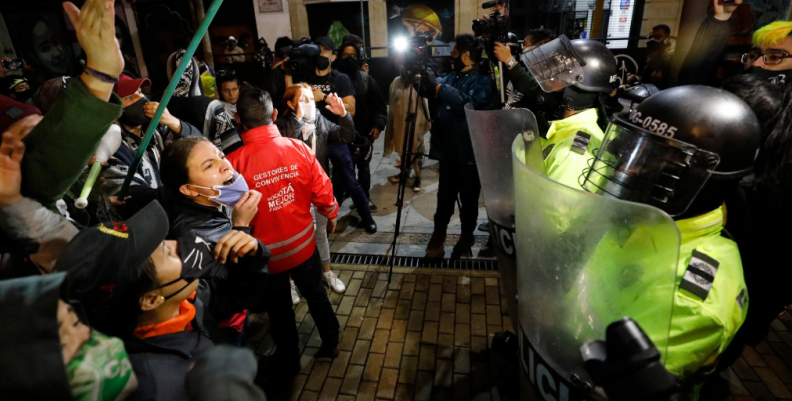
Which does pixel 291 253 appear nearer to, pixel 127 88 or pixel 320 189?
pixel 320 189

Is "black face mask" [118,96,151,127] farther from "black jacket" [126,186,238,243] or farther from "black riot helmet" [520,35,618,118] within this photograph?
"black riot helmet" [520,35,618,118]

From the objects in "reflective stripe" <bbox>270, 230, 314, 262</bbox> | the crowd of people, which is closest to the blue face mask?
the crowd of people

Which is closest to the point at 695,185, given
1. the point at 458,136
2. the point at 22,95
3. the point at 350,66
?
the point at 458,136

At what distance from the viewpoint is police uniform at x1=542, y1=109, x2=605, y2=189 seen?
2.10m

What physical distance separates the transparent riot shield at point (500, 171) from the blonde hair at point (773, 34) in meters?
3.11

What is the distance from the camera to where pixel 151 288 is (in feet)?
4.64

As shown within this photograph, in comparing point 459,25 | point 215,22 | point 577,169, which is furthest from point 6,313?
point 215,22

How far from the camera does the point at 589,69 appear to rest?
8.61 ft

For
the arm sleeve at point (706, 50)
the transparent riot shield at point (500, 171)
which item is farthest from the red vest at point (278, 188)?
the arm sleeve at point (706, 50)

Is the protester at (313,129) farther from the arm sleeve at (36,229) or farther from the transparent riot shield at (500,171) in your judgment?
the arm sleeve at (36,229)

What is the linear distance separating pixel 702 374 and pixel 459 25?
431 inches

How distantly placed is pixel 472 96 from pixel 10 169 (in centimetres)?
354

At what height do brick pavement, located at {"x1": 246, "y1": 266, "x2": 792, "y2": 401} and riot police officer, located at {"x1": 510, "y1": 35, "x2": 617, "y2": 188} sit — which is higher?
riot police officer, located at {"x1": 510, "y1": 35, "x2": 617, "y2": 188}

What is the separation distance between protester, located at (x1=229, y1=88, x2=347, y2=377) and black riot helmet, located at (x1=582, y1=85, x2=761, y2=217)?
1918 mm
